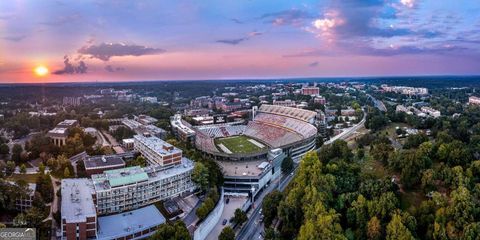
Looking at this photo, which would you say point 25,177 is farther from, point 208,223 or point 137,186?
point 208,223

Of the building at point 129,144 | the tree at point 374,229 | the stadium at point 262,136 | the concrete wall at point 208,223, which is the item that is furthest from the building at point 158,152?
the tree at point 374,229

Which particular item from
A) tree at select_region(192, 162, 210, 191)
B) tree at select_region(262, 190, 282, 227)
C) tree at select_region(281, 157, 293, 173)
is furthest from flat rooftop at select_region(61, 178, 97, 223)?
tree at select_region(281, 157, 293, 173)

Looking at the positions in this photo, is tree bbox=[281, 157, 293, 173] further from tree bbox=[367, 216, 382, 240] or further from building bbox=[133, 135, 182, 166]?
tree bbox=[367, 216, 382, 240]

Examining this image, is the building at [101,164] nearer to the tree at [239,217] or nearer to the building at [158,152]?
the building at [158,152]

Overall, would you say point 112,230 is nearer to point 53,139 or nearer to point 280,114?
point 53,139

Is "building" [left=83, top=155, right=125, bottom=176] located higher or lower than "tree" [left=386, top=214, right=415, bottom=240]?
higher

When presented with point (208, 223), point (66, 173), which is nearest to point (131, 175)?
point (208, 223)
